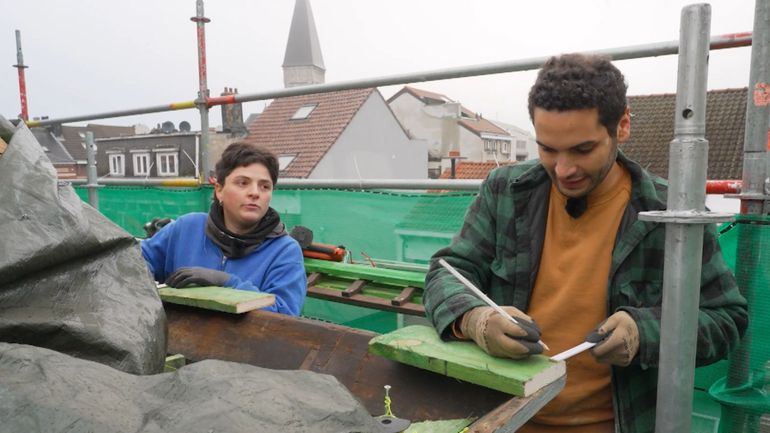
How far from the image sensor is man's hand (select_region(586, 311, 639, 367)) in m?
1.29

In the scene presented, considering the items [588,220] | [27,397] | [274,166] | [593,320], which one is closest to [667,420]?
[593,320]

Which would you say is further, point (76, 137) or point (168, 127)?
point (76, 137)

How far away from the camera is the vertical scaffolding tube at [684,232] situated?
1.10m

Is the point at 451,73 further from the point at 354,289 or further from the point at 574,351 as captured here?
the point at 574,351

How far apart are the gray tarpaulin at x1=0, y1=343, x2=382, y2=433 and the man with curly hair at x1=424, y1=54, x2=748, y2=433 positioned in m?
0.51

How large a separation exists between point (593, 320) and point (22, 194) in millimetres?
1437

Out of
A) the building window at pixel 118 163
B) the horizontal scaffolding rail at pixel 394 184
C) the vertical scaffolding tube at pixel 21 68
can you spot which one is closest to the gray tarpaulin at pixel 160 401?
the horizontal scaffolding rail at pixel 394 184

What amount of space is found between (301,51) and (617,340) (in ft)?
171

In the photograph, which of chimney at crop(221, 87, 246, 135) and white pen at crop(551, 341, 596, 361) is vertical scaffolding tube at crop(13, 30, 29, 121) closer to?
white pen at crop(551, 341, 596, 361)

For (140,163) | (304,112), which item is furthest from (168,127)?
(304,112)

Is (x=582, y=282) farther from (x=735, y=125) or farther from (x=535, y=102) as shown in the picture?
(x=735, y=125)

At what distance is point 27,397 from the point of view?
2.70ft

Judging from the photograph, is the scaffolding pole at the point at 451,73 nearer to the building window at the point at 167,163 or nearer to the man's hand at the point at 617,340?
the man's hand at the point at 617,340

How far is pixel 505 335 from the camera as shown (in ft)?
4.21
